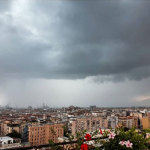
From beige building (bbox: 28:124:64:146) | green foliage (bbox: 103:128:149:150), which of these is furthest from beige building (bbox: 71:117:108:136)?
green foliage (bbox: 103:128:149:150)

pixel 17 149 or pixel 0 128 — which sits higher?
pixel 17 149

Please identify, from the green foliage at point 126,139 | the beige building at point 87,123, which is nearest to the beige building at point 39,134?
the beige building at point 87,123

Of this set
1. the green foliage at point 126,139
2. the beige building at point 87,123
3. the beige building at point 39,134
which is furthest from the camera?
the beige building at point 87,123

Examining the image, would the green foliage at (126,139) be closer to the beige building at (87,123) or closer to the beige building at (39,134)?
the beige building at (39,134)

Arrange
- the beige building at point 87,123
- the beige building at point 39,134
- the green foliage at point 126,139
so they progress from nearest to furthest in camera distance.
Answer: the green foliage at point 126,139 < the beige building at point 39,134 < the beige building at point 87,123

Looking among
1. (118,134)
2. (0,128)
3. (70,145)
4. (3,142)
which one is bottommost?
(0,128)

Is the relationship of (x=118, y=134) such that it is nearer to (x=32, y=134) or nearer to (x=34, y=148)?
(x=34, y=148)

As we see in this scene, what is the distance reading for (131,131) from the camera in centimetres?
223

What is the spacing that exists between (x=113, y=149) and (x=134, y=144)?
0.27 metres

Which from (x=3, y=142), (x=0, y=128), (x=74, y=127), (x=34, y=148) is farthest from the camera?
(x=0, y=128)

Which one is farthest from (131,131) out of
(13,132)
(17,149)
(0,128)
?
(0,128)

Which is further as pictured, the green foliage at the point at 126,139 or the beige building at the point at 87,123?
the beige building at the point at 87,123

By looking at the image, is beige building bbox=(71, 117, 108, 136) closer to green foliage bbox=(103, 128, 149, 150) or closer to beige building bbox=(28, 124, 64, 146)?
beige building bbox=(28, 124, 64, 146)

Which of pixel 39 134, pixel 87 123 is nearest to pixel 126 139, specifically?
pixel 39 134
